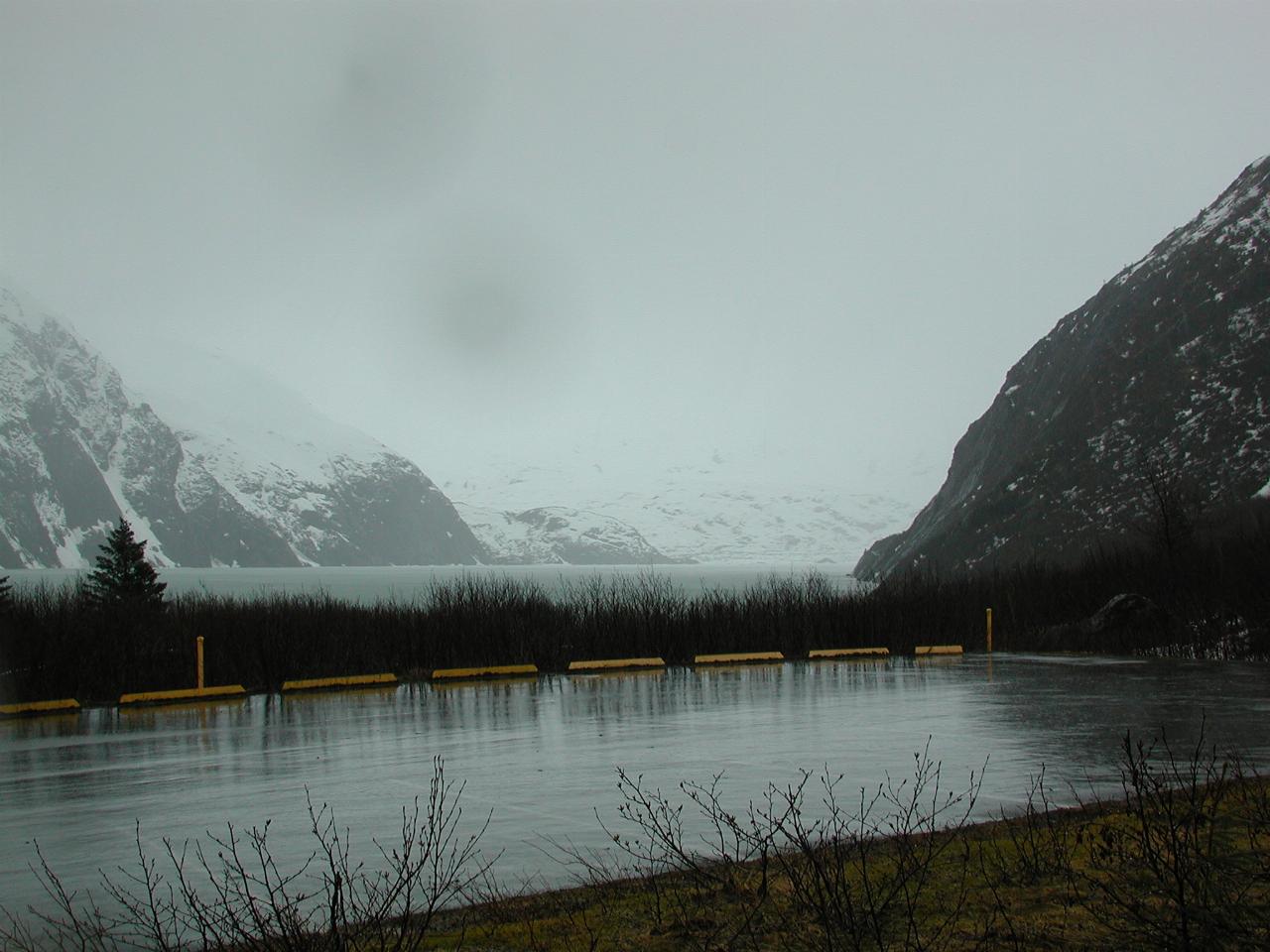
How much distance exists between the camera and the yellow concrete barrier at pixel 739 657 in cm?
2567

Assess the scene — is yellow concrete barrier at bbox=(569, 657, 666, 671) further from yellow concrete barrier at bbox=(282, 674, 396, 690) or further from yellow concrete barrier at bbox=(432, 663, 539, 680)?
yellow concrete barrier at bbox=(282, 674, 396, 690)

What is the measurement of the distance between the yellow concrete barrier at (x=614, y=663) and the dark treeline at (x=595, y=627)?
82cm

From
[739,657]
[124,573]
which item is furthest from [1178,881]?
[124,573]

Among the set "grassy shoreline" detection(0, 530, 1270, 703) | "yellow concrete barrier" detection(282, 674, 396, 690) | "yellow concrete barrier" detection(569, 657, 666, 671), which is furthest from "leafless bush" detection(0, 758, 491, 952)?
"yellow concrete barrier" detection(569, 657, 666, 671)

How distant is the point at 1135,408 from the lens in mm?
92875

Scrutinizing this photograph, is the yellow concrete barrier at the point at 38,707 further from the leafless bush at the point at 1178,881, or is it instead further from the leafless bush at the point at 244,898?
the leafless bush at the point at 1178,881

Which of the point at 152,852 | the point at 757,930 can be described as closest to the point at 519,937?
the point at 757,930

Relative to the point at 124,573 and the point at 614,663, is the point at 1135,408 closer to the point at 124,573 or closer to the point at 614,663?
the point at 124,573

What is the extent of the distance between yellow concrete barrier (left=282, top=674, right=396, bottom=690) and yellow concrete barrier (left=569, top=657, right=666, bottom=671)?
157 inches

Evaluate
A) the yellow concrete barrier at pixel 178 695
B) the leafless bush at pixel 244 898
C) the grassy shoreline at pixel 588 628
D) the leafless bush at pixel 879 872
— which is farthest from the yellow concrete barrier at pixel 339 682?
the leafless bush at pixel 879 872

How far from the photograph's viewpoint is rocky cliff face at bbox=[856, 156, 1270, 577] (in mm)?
80812

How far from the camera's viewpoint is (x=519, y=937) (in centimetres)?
577

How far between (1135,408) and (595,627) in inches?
3048

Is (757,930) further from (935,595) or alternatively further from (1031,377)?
(1031,377)
